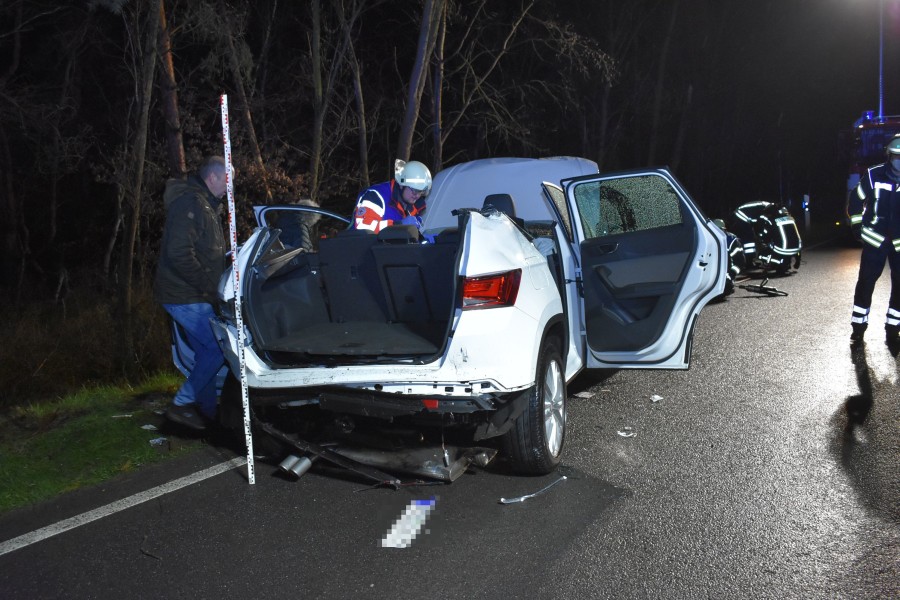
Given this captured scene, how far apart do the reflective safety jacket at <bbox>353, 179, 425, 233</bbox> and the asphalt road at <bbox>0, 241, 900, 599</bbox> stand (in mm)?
1906

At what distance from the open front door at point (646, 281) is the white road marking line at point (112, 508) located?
102 inches

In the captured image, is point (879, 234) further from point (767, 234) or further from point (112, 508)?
point (112, 508)

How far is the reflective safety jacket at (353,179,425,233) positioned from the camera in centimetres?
607

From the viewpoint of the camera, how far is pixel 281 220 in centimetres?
657

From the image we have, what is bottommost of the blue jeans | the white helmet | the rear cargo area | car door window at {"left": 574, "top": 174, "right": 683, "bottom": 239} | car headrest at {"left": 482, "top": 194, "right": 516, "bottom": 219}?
the blue jeans

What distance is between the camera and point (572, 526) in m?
4.07

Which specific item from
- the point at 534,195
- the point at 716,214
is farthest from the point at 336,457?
the point at 716,214

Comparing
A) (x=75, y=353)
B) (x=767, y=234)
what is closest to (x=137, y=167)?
(x=75, y=353)

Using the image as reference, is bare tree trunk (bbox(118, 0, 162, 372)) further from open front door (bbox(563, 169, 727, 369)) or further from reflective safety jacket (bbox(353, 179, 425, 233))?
open front door (bbox(563, 169, 727, 369))

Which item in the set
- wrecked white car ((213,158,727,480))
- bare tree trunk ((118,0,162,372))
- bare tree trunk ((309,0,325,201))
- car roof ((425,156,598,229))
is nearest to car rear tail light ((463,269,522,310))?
wrecked white car ((213,158,727,480))

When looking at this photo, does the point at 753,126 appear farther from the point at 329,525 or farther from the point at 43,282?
the point at 329,525

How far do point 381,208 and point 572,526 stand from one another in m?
2.98

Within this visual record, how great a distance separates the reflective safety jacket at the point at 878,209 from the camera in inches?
326

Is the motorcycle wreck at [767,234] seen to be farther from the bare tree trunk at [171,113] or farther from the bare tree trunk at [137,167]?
the bare tree trunk at [137,167]
